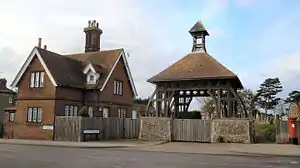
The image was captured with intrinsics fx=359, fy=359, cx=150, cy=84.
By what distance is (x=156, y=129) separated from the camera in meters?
31.7

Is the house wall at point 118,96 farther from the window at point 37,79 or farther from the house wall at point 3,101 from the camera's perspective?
the house wall at point 3,101

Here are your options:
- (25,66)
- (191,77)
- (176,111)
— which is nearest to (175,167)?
(191,77)

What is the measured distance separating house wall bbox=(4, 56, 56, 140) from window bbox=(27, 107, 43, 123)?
0.30m

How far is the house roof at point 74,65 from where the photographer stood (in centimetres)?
3447

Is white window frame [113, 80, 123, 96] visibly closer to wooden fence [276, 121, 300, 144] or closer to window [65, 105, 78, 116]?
window [65, 105, 78, 116]

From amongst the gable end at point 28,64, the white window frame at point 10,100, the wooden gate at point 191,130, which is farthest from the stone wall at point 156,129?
the white window frame at point 10,100

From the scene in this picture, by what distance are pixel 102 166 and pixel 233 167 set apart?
4.99 metres

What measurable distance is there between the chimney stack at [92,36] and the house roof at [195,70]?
1345 cm

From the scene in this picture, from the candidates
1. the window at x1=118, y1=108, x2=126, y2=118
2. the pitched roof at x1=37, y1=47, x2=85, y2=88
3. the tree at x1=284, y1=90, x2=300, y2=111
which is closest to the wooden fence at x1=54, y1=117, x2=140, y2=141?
the pitched roof at x1=37, y1=47, x2=85, y2=88

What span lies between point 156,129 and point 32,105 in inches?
489

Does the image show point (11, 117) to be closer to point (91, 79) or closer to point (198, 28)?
point (91, 79)

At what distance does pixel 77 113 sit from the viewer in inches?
1435

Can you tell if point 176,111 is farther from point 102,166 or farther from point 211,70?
point 102,166

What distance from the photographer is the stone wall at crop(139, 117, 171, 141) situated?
102 ft
